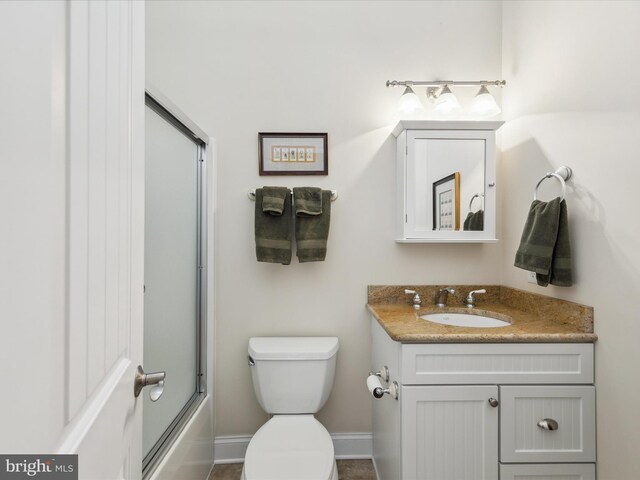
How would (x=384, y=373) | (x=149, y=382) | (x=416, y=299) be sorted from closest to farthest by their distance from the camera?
(x=149, y=382) → (x=384, y=373) → (x=416, y=299)

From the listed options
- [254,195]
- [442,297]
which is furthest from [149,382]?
[442,297]

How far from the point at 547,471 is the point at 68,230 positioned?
1.52 m

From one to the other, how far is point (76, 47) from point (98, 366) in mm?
392

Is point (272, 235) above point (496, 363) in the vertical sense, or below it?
above

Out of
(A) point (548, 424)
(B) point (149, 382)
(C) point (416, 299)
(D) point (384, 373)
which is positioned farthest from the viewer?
(C) point (416, 299)

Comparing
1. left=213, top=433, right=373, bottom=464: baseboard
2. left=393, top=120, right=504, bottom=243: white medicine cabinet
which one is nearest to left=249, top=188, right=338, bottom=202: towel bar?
left=393, top=120, right=504, bottom=243: white medicine cabinet

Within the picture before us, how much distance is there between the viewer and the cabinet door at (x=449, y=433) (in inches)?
44.4

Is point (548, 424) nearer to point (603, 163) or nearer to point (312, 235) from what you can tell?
point (603, 163)

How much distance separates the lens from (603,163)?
1.12 m

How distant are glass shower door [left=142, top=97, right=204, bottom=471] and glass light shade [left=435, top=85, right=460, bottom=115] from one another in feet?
4.00

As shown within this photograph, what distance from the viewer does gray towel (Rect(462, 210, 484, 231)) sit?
1604 mm

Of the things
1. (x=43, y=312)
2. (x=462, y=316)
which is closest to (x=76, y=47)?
(x=43, y=312)

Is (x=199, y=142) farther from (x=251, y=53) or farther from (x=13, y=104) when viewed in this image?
(x=13, y=104)

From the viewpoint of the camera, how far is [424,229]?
1606 millimetres
